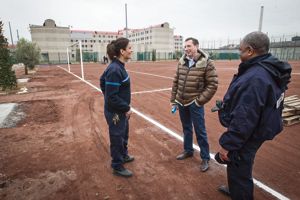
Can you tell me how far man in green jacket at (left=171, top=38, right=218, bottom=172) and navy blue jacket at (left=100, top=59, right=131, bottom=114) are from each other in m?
1.04

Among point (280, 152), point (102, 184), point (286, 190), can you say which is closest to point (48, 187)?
point (102, 184)

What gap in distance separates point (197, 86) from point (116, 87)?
1354mm

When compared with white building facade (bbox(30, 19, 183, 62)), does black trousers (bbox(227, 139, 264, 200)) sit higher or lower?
lower

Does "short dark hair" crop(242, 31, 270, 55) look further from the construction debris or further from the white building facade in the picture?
the white building facade

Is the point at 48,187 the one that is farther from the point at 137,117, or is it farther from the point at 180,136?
the point at 137,117

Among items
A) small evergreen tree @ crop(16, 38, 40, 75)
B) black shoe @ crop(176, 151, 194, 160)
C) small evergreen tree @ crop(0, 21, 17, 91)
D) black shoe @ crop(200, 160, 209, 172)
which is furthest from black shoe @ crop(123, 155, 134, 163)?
small evergreen tree @ crop(16, 38, 40, 75)

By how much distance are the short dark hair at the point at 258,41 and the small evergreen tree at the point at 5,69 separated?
12980 mm

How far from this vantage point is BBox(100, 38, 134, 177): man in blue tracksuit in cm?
281

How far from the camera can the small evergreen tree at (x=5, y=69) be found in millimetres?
11250

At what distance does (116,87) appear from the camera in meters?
2.80

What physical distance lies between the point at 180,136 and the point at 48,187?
9.23ft

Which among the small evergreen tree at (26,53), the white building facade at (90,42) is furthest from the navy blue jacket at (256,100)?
the white building facade at (90,42)

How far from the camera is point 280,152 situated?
3824 millimetres

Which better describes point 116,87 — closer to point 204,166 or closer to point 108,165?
point 108,165
